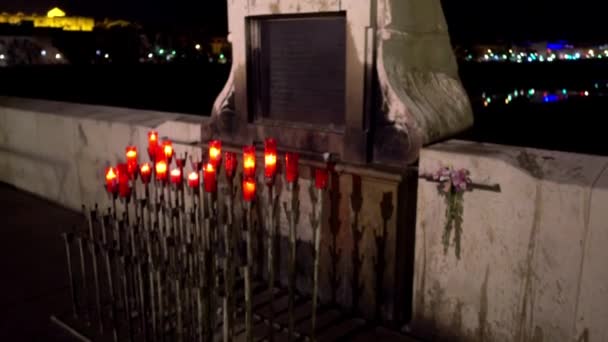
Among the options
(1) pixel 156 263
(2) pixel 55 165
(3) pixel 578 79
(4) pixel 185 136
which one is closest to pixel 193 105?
(2) pixel 55 165

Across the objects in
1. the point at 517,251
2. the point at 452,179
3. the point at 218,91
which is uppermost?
the point at 452,179

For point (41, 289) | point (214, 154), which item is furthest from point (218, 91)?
point (214, 154)

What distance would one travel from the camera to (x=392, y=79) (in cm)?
389

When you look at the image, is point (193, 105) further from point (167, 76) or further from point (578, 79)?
point (578, 79)

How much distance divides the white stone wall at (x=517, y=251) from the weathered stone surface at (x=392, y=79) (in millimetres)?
301

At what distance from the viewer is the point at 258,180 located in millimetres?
4715

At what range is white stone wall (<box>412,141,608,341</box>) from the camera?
9.85 feet

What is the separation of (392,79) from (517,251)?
4.97ft

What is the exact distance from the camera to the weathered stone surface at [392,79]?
12.6 ft

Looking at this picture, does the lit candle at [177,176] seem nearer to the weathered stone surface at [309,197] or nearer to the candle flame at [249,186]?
the weathered stone surface at [309,197]

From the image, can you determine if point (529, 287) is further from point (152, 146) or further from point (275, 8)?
point (152, 146)

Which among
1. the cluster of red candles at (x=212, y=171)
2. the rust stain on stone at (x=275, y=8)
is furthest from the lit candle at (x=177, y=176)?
the rust stain on stone at (x=275, y=8)

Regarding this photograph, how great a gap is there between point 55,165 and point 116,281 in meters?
3.13

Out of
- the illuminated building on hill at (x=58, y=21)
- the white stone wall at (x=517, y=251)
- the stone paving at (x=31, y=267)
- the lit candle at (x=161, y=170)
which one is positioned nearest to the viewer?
the white stone wall at (x=517, y=251)
